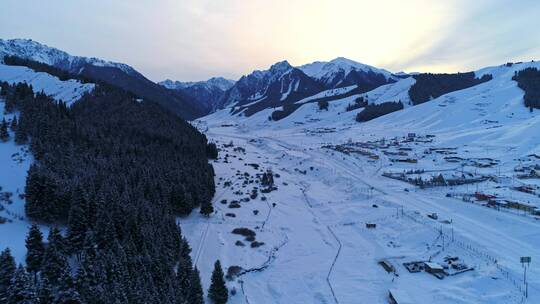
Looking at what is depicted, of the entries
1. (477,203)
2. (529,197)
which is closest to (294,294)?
(477,203)

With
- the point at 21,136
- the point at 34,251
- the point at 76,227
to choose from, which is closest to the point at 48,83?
the point at 21,136

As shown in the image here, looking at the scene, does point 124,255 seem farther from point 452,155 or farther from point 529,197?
point 452,155

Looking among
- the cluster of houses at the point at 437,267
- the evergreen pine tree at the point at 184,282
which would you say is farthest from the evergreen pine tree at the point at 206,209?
the cluster of houses at the point at 437,267

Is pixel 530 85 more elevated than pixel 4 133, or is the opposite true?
pixel 530 85

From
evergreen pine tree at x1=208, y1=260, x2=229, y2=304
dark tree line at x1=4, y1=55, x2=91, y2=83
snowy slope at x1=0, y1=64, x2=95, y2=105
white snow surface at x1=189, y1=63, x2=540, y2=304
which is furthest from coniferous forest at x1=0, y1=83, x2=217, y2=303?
dark tree line at x1=4, y1=55, x2=91, y2=83

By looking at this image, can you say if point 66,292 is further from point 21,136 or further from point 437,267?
point 21,136
